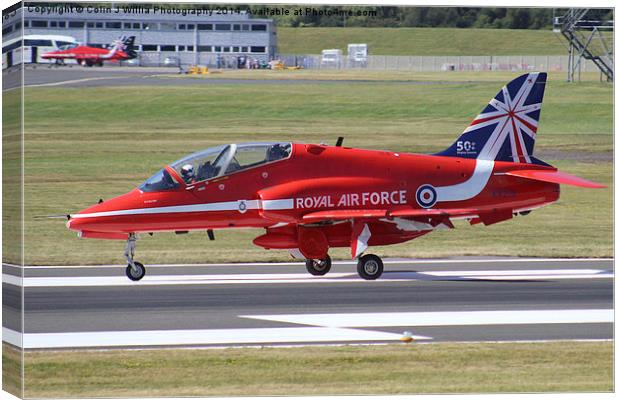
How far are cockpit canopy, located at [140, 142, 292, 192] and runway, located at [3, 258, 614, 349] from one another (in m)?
1.83

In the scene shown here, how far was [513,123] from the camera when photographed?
21.6 metres

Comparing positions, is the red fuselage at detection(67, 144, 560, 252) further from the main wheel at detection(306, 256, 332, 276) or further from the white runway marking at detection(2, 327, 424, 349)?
the white runway marking at detection(2, 327, 424, 349)

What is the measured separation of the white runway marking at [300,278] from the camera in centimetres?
2055

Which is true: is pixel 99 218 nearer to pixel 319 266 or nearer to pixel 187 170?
pixel 187 170

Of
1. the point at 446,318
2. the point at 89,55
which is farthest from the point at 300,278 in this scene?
the point at 89,55

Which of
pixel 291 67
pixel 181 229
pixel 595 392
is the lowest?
pixel 595 392

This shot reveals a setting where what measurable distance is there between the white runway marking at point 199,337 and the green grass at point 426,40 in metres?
5.87

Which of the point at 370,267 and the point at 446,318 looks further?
the point at 370,267

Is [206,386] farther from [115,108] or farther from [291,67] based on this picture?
[115,108]

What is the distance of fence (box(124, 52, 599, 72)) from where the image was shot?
96.7 feet

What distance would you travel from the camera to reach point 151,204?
66.2 ft

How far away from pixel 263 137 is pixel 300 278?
15810 mm

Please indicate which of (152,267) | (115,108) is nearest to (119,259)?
(152,267)

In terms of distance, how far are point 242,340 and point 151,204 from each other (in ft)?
15.8
